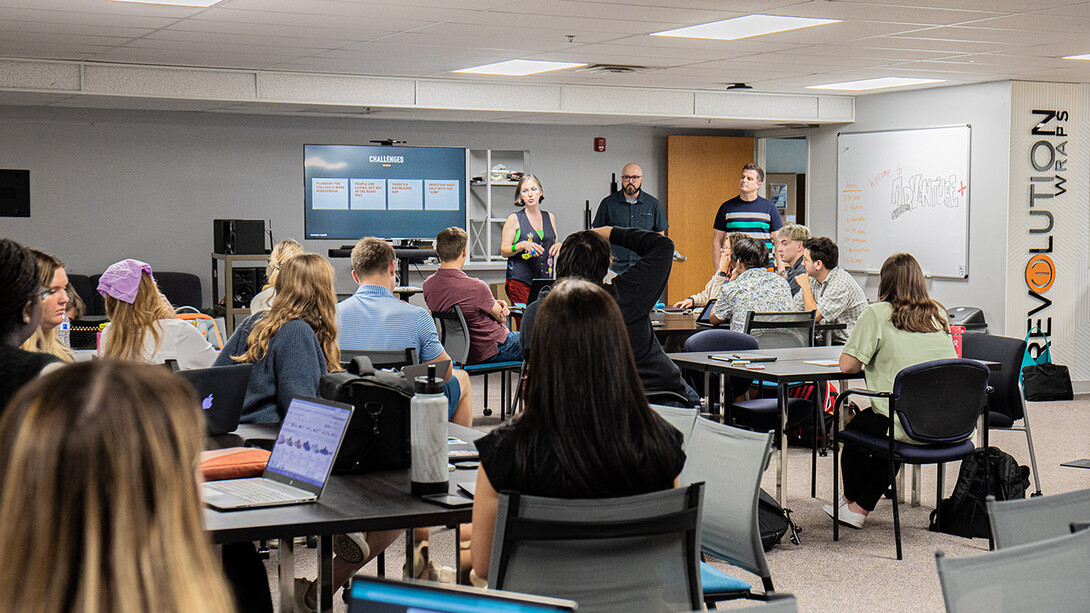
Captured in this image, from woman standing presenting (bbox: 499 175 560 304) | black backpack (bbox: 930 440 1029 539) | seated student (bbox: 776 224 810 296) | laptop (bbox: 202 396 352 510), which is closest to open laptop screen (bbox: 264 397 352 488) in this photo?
laptop (bbox: 202 396 352 510)

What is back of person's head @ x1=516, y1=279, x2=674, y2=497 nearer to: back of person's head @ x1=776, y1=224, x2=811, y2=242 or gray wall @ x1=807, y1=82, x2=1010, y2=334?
back of person's head @ x1=776, y1=224, x2=811, y2=242

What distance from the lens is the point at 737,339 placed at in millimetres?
6168

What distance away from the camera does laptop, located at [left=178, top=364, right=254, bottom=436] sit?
132 inches

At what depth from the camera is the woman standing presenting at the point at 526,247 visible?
9.01 meters

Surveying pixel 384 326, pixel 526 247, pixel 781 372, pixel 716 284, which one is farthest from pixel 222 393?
pixel 526 247

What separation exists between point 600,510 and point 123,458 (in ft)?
4.04

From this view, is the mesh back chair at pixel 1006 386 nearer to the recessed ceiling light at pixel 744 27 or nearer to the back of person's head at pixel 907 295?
the back of person's head at pixel 907 295

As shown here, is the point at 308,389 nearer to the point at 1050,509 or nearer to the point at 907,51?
the point at 1050,509

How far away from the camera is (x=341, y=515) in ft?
8.18

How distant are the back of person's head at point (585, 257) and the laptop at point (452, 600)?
2826 millimetres

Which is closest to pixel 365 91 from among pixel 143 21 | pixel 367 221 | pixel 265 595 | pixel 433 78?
pixel 433 78

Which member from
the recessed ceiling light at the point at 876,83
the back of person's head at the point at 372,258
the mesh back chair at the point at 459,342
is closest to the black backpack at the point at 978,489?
the back of person's head at the point at 372,258

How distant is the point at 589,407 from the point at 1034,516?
922 mm

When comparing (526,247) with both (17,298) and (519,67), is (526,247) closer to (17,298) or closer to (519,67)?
(519,67)
